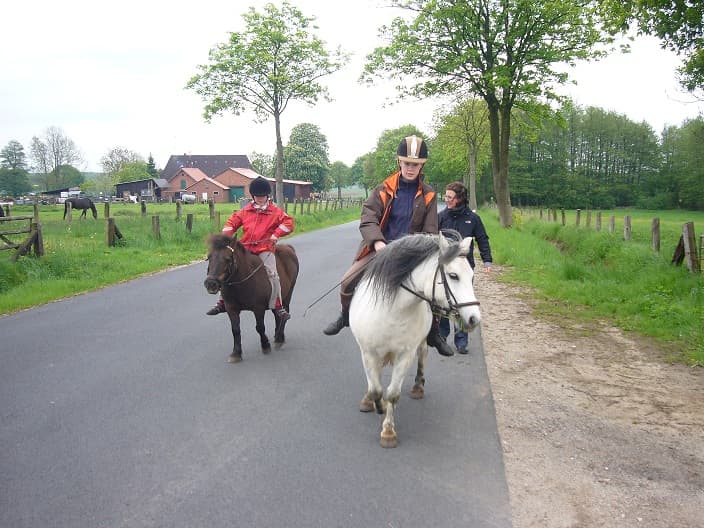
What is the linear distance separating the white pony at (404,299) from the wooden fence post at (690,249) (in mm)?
8555

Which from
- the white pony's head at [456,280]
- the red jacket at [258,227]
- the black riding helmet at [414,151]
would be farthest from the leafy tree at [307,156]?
the white pony's head at [456,280]

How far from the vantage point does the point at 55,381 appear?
564 centimetres

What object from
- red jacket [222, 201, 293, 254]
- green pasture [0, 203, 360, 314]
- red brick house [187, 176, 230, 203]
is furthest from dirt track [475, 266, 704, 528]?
red brick house [187, 176, 230, 203]

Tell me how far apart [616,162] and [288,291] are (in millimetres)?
76790

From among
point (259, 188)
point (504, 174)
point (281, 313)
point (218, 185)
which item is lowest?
point (281, 313)

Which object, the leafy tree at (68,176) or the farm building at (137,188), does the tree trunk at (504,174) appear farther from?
the leafy tree at (68,176)

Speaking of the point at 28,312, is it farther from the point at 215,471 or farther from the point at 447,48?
the point at 447,48

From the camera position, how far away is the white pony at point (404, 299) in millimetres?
3736

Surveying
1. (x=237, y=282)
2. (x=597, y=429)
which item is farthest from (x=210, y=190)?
(x=597, y=429)

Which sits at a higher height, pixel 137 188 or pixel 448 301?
pixel 137 188

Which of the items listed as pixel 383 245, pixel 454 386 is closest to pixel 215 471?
pixel 383 245

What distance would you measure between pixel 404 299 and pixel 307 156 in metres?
93.8

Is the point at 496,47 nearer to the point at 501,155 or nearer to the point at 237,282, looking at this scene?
the point at 501,155

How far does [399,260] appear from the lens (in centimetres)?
407
